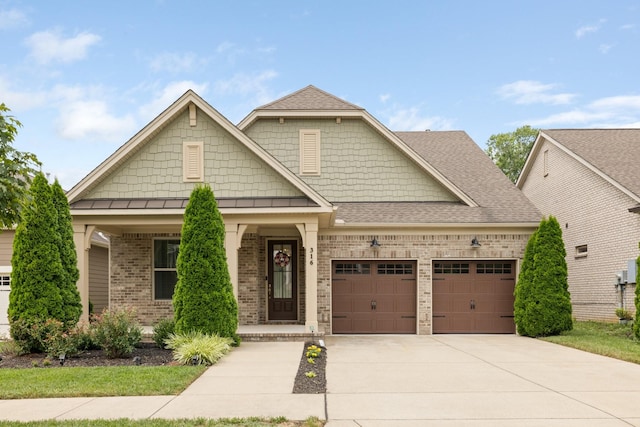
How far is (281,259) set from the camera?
667 inches

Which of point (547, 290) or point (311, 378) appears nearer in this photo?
point (311, 378)

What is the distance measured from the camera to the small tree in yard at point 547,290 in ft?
49.8

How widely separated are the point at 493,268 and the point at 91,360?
34.9 feet

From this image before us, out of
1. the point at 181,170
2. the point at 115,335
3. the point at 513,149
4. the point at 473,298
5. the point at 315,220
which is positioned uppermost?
the point at 513,149

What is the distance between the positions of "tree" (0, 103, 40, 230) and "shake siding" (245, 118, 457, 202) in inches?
441

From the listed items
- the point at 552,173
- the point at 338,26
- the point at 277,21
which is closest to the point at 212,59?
the point at 277,21

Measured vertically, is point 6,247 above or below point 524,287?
above

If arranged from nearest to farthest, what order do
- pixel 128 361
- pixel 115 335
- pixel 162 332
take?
pixel 128 361, pixel 115 335, pixel 162 332

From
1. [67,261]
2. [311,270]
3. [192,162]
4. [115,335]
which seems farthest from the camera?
[192,162]

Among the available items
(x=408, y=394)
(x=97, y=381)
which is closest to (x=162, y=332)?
(x=97, y=381)

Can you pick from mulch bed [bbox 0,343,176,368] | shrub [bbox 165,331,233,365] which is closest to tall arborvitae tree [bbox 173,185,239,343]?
shrub [bbox 165,331,233,365]

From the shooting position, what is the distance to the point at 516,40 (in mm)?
21312

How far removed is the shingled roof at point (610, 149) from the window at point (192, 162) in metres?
12.0

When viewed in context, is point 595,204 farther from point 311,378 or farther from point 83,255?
point 83,255
